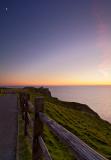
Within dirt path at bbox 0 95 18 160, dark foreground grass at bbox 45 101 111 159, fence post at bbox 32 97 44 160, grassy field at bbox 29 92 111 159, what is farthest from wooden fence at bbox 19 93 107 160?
dark foreground grass at bbox 45 101 111 159

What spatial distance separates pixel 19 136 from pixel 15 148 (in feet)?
5.91

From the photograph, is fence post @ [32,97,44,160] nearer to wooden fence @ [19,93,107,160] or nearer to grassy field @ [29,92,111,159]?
wooden fence @ [19,93,107,160]

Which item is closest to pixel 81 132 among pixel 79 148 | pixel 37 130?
pixel 37 130

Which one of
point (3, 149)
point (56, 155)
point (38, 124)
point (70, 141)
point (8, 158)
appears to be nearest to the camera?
point (70, 141)

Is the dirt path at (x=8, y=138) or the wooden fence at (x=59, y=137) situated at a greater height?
the wooden fence at (x=59, y=137)

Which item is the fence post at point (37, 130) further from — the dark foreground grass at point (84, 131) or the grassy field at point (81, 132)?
the dark foreground grass at point (84, 131)

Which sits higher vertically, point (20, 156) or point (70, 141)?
point (70, 141)

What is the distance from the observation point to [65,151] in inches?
424

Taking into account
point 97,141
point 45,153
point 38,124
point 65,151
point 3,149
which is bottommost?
point 97,141

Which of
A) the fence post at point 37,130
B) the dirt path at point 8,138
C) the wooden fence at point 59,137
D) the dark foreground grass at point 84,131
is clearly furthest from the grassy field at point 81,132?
the wooden fence at point 59,137

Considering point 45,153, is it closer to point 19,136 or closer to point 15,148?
point 15,148

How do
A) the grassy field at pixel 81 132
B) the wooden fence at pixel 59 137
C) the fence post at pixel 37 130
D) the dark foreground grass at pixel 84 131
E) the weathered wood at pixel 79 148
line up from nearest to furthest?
the weathered wood at pixel 79 148 → the wooden fence at pixel 59 137 → the fence post at pixel 37 130 → the grassy field at pixel 81 132 → the dark foreground grass at pixel 84 131

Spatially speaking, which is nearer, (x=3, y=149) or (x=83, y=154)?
(x=83, y=154)

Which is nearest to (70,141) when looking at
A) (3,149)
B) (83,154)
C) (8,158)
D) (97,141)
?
(83,154)
